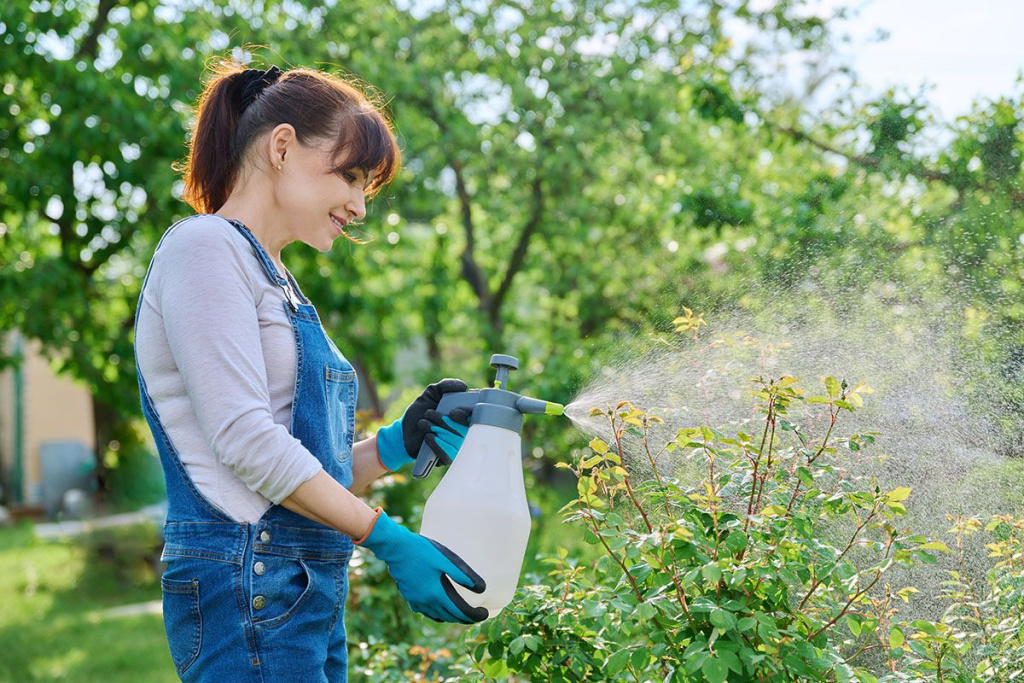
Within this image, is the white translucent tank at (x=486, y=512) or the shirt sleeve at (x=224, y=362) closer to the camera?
the shirt sleeve at (x=224, y=362)

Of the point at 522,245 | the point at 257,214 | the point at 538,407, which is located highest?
the point at 257,214

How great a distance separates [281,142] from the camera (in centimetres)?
174

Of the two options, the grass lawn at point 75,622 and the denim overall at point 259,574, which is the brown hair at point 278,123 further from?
the grass lawn at point 75,622

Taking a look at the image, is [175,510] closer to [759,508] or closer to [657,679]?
[657,679]

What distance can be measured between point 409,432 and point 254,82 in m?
0.72

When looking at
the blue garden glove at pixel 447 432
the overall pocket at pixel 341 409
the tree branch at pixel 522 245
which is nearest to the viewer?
the overall pocket at pixel 341 409

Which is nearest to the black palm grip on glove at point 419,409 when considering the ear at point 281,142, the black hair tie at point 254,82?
the ear at point 281,142

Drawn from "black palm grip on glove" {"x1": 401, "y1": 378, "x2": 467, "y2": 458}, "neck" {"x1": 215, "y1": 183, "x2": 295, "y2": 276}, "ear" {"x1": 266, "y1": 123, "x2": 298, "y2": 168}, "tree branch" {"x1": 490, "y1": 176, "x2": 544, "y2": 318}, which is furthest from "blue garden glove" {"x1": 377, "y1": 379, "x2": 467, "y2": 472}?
"tree branch" {"x1": 490, "y1": 176, "x2": 544, "y2": 318}

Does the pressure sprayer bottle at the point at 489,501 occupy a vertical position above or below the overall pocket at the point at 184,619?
above

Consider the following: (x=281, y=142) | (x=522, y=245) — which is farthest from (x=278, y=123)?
(x=522, y=245)

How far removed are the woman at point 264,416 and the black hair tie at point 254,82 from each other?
2cm

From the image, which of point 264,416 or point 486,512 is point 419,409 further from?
point 264,416

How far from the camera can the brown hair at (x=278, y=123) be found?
176 cm

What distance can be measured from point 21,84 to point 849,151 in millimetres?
5103
